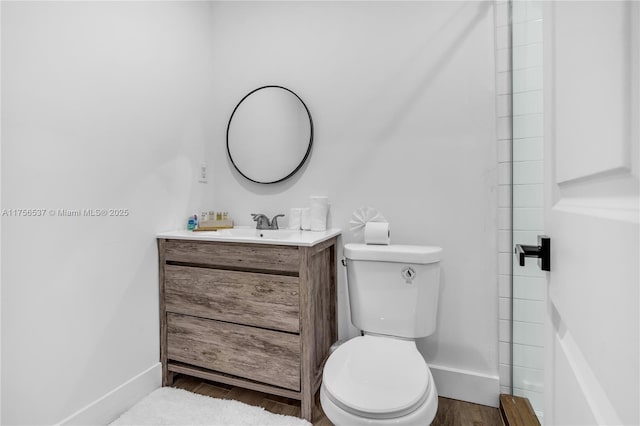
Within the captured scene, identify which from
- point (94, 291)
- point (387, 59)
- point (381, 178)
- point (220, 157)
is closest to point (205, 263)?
point (94, 291)

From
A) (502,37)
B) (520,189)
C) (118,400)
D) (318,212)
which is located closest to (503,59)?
(502,37)

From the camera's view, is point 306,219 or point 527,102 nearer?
point 527,102

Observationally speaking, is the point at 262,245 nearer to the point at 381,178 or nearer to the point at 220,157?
the point at 381,178

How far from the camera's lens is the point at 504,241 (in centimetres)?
161

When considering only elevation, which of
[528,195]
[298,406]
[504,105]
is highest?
[504,105]

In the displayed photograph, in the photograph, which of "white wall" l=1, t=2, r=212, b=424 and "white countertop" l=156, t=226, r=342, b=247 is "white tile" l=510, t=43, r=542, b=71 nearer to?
"white countertop" l=156, t=226, r=342, b=247

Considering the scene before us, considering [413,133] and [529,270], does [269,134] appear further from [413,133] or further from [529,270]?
[529,270]

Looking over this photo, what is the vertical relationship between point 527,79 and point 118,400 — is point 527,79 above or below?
above

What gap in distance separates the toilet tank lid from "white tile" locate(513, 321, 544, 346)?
0.44m

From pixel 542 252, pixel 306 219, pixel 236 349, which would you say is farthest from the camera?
pixel 306 219

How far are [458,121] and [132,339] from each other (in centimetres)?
200

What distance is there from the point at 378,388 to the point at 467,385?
0.86 meters

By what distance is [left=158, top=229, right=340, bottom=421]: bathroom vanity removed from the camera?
1.54 m

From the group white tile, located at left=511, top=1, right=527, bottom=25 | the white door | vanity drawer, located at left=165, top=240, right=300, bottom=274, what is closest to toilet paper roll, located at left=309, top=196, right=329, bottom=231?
vanity drawer, located at left=165, top=240, right=300, bottom=274
